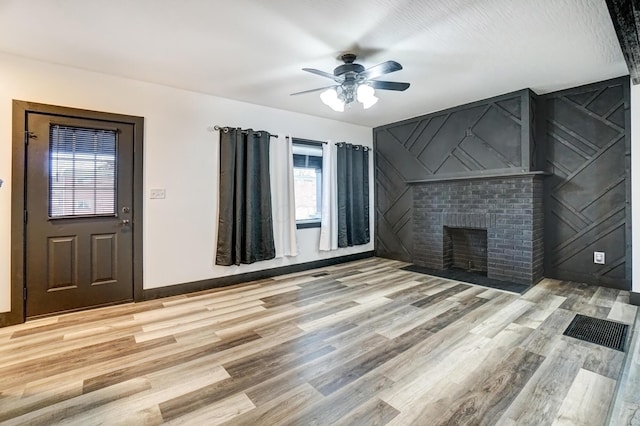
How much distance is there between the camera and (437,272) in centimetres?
450

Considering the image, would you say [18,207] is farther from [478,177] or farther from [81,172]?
[478,177]

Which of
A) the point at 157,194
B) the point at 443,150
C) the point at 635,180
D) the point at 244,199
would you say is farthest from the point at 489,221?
the point at 157,194

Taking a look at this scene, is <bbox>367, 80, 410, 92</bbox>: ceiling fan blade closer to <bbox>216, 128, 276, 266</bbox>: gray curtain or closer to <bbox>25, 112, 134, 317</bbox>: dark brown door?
<bbox>216, 128, 276, 266</bbox>: gray curtain

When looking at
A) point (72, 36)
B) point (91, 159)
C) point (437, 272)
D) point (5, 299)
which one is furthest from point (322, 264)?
point (72, 36)

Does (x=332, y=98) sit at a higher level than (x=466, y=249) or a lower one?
higher

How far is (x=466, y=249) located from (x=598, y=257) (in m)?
1.52

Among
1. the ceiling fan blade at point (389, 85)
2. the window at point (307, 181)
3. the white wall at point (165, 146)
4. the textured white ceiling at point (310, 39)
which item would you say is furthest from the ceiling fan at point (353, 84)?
the window at point (307, 181)

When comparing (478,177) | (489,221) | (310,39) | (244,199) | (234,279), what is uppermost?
(310,39)

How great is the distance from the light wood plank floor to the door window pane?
1091 mm

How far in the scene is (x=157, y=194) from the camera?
11.5 feet

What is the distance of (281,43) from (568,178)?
12.7 ft

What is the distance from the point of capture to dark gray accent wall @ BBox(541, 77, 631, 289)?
11.4ft

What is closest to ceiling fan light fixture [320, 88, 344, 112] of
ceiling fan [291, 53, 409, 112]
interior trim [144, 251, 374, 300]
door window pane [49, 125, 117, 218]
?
ceiling fan [291, 53, 409, 112]

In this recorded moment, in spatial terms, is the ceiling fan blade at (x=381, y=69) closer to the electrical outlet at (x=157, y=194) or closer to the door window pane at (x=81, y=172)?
the electrical outlet at (x=157, y=194)
